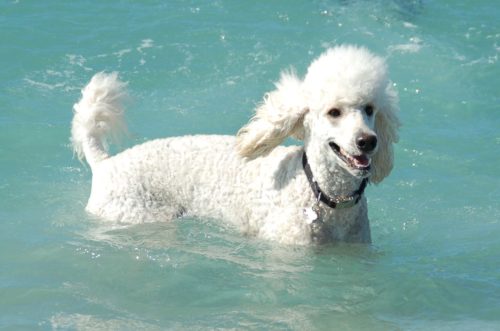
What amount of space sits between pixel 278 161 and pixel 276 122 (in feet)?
1.35

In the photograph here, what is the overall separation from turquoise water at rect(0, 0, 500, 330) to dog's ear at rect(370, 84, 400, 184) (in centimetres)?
57

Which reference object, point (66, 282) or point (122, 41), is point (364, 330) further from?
point (122, 41)

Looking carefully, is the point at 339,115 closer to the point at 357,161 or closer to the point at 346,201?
the point at 357,161

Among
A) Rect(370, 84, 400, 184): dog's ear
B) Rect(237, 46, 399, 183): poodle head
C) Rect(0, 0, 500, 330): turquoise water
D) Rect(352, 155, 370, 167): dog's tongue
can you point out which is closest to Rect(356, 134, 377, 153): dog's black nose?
Rect(237, 46, 399, 183): poodle head

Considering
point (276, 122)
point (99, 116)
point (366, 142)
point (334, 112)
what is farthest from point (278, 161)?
point (99, 116)

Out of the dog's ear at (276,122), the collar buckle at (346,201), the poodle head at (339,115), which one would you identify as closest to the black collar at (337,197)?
the collar buckle at (346,201)

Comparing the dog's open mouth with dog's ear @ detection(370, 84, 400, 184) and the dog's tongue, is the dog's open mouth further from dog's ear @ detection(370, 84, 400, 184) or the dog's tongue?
dog's ear @ detection(370, 84, 400, 184)

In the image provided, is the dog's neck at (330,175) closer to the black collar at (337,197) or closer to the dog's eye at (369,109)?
the black collar at (337,197)

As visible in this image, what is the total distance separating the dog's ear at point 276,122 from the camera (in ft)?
20.5

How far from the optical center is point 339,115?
19.5 ft

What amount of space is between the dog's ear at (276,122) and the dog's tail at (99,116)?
1314 millimetres

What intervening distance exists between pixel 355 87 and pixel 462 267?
1695mm

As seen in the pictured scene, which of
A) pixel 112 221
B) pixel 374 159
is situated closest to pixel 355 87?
pixel 374 159

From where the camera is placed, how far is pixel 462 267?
6684mm
